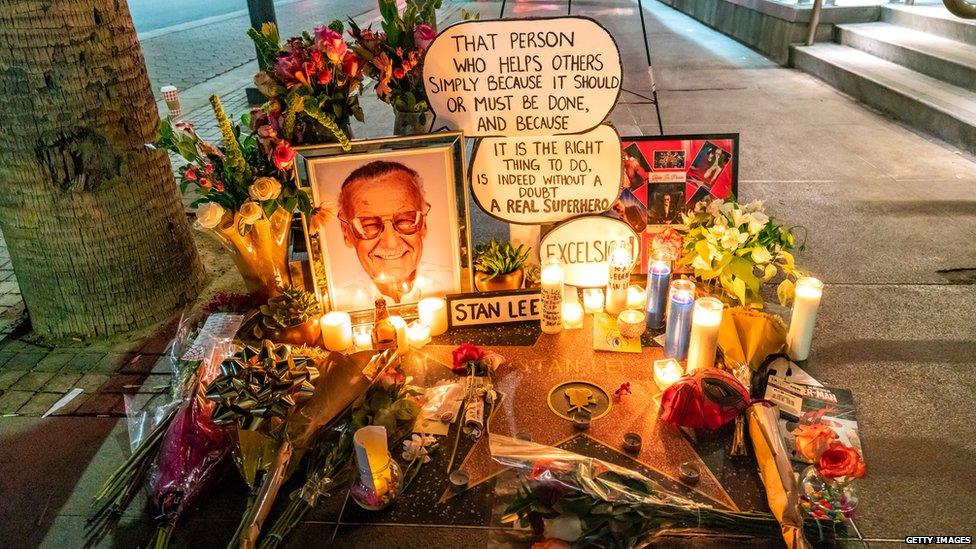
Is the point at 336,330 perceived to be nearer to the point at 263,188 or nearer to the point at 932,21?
the point at 263,188

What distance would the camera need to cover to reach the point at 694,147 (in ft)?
10.8

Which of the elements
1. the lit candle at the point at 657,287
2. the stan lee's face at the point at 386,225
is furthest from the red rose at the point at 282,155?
the lit candle at the point at 657,287

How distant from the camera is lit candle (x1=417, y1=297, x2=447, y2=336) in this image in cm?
307

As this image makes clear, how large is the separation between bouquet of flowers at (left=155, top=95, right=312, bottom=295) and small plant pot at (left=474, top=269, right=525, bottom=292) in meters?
0.95

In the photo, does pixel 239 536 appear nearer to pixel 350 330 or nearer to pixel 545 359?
pixel 350 330

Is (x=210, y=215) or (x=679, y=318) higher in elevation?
(x=210, y=215)

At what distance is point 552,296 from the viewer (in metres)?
2.99

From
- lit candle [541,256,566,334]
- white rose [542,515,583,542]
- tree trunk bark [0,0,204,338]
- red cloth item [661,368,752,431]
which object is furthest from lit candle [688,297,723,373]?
tree trunk bark [0,0,204,338]

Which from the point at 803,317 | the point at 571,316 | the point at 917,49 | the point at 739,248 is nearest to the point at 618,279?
the point at 571,316

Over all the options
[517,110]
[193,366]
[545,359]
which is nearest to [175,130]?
[193,366]

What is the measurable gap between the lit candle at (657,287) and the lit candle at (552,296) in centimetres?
44

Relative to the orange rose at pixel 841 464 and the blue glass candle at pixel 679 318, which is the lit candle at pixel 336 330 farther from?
the orange rose at pixel 841 464

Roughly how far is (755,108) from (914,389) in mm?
5178

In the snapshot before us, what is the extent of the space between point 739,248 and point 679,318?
517mm
